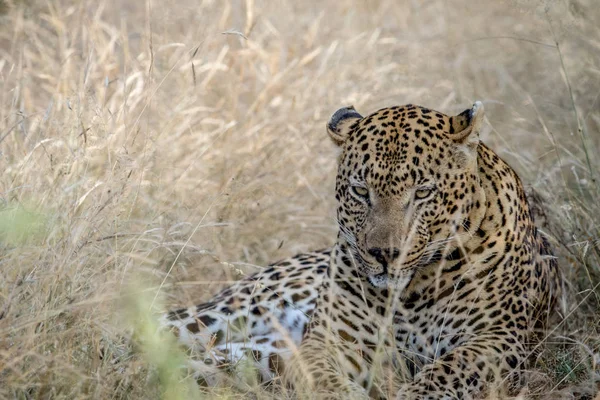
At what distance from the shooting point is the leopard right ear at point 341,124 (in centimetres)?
535

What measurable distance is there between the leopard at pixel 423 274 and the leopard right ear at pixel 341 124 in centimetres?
1

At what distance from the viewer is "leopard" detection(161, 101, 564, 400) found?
15.9 feet

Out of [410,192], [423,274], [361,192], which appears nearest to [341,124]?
[361,192]

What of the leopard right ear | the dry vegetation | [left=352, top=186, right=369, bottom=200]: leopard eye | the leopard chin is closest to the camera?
the dry vegetation

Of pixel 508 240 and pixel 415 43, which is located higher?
pixel 508 240

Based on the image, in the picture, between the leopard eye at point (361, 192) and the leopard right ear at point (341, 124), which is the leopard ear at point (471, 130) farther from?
the leopard right ear at point (341, 124)

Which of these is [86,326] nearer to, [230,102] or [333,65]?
[230,102]

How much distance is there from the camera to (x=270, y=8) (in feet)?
33.0

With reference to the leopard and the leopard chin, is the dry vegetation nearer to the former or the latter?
the leopard

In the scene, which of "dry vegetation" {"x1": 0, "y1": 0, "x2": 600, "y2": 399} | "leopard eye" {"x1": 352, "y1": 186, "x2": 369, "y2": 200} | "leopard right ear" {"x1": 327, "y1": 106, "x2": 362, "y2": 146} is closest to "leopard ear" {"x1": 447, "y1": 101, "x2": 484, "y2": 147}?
"leopard eye" {"x1": 352, "y1": 186, "x2": 369, "y2": 200}

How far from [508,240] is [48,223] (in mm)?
2307

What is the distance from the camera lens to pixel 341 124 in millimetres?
5578

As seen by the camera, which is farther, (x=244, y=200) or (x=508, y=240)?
(x=244, y=200)

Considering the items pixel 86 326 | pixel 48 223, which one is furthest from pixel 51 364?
pixel 48 223
